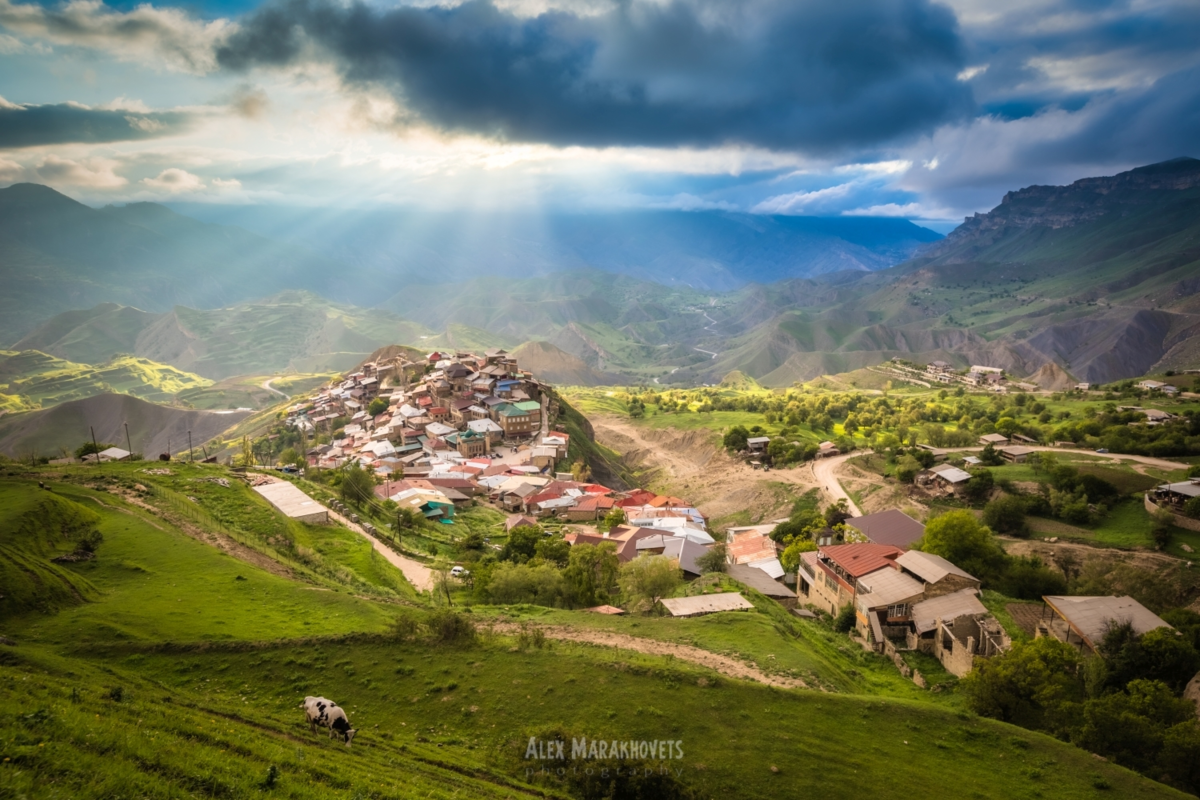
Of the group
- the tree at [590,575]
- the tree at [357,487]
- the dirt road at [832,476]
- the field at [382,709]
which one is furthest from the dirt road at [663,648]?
the dirt road at [832,476]

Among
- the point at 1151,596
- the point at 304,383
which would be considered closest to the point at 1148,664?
the point at 1151,596

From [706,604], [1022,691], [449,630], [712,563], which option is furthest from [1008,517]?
[449,630]

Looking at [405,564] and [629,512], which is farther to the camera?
[629,512]

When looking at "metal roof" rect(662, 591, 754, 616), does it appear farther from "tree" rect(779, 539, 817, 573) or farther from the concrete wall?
the concrete wall

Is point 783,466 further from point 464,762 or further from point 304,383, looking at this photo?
point 304,383

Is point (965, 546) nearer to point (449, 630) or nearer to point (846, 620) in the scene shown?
point (846, 620)

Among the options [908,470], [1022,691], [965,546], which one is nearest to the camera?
[1022,691]

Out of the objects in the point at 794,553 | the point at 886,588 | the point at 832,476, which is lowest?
the point at 832,476
